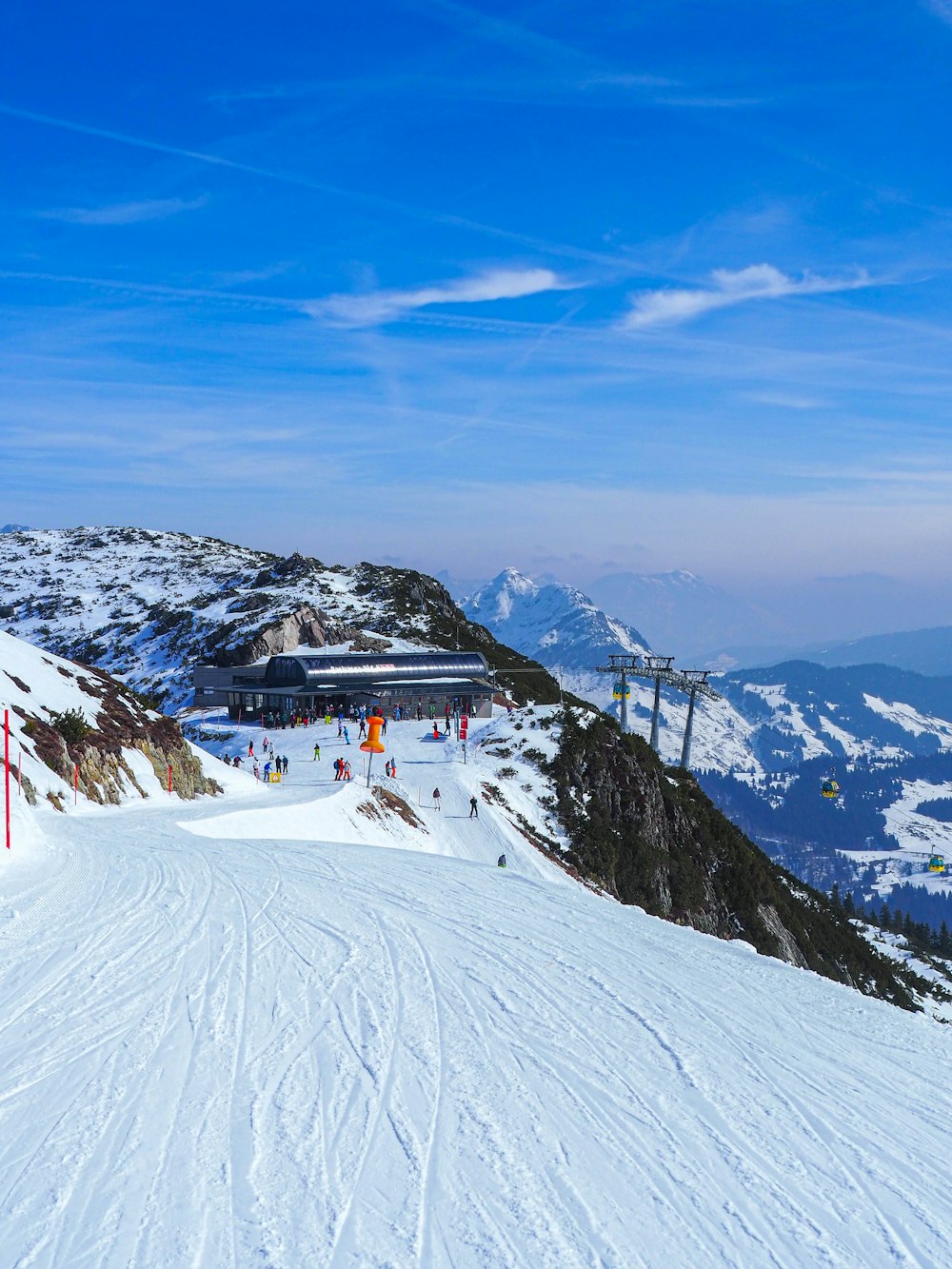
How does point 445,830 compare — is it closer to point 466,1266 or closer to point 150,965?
point 150,965

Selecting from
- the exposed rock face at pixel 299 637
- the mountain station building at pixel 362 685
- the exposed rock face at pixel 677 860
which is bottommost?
the exposed rock face at pixel 677 860

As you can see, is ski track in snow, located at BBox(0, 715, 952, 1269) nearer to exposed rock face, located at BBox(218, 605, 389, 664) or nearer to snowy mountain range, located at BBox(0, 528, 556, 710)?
snowy mountain range, located at BBox(0, 528, 556, 710)

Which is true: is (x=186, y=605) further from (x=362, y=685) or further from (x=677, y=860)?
(x=677, y=860)

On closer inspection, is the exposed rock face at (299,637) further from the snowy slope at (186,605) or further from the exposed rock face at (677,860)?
the exposed rock face at (677,860)

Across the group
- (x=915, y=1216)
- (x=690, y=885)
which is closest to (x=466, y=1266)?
(x=915, y=1216)

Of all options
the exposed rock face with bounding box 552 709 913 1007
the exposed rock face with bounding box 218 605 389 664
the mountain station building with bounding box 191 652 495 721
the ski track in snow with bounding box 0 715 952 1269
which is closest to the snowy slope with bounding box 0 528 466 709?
the exposed rock face with bounding box 218 605 389 664

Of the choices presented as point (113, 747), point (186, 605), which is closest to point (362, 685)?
point (113, 747)

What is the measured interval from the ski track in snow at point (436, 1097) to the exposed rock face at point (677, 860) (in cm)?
3101

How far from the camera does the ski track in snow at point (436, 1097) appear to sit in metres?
6.21

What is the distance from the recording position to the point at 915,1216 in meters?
6.90

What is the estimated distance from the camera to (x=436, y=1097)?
8242 mm

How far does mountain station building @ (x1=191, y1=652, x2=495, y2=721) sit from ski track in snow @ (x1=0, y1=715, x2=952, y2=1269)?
183ft

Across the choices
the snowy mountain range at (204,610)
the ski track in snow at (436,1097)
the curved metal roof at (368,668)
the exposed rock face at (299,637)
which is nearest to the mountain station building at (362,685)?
the curved metal roof at (368,668)

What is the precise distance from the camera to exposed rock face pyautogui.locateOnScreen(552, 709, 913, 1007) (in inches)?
1855
